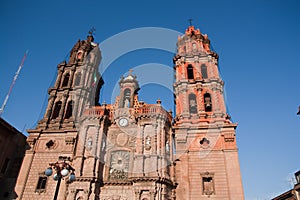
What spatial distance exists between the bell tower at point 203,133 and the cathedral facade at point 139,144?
9cm

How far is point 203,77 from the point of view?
3091 centimetres

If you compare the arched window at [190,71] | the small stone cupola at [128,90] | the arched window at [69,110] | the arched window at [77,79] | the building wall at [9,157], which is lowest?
the building wall at [9,157]

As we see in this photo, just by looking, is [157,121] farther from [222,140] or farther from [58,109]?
[58,109]

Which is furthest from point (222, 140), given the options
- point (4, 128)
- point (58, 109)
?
point (4, 128)

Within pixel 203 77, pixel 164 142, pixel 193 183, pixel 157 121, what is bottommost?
pixel 193 183

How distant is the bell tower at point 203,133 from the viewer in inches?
877

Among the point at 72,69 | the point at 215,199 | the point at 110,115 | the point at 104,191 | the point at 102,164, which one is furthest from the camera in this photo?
the point at 72,69

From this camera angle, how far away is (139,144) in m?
24.0

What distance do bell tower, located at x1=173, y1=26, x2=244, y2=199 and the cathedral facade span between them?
0.09 meters

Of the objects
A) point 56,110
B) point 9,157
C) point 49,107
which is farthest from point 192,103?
point 9,157

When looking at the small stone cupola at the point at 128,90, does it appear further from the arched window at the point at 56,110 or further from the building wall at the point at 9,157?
the building wall at the point at 9,157

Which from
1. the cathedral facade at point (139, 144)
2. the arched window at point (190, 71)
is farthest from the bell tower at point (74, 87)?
the arched window at point (190, 71)

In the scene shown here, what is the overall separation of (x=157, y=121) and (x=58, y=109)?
46.2 ft

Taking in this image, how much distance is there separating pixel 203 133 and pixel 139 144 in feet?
22.7
